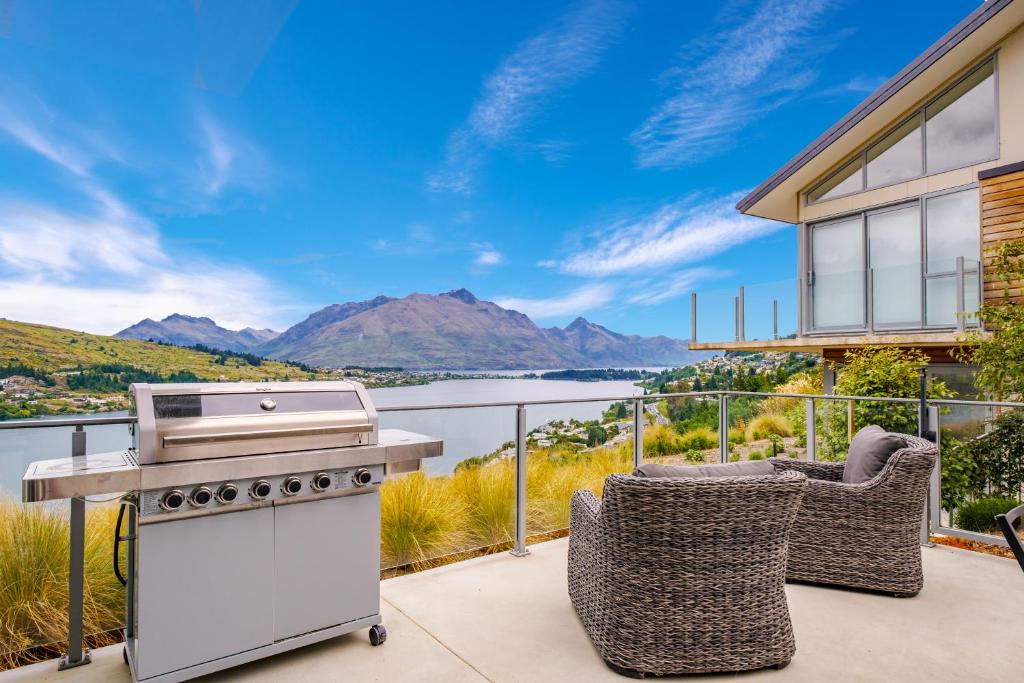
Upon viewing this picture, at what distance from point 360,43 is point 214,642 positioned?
25912mm

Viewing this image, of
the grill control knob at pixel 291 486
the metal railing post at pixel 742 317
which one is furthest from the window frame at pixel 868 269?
the grill control knob at pixel 291 486

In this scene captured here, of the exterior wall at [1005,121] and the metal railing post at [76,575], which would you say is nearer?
the metal railing post at [76,575]

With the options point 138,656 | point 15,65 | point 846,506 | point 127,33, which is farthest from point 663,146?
point 138,656

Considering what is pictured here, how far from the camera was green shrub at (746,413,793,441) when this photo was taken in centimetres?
602

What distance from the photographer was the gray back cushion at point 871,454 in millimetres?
3527

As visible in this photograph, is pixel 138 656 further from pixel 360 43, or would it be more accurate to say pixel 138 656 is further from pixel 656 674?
pixel 360 43

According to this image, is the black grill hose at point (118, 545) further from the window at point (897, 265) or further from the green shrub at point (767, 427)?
the window at point (897, 265)

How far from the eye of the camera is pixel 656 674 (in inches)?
101

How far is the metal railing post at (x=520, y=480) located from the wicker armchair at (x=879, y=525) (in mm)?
1747

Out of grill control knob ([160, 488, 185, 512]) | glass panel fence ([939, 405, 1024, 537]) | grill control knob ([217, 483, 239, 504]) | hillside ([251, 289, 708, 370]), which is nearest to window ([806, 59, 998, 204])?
glass panel fence ([939, 405, 1024, 537])

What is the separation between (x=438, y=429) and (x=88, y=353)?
296 inches

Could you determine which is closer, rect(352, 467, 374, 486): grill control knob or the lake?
the lake

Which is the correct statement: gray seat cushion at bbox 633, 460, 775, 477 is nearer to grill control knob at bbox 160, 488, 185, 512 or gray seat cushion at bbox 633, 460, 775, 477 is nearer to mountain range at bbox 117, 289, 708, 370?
grill control knob at bbox 160, 488, 185, 512

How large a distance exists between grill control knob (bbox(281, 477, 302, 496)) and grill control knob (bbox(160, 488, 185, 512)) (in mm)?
378
